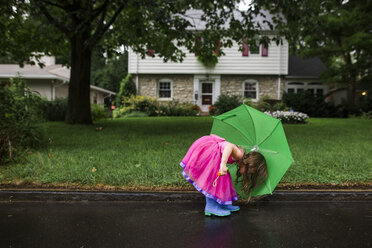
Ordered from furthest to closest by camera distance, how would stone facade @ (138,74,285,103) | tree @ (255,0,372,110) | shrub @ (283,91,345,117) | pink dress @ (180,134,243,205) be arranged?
stone facade @ (138,74,285,103)
shrub @ (283,91,345,117)
tree @ (255,0,372,110)
pink dress @ (180,134,243,205)

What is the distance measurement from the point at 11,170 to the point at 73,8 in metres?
7.17

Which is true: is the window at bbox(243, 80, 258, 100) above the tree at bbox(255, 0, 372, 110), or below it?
below

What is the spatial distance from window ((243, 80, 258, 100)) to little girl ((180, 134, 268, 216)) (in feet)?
56.1

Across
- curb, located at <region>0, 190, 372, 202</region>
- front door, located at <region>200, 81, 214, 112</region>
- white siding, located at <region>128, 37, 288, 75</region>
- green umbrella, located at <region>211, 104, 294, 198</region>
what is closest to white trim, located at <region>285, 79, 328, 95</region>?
white siding, located at <region>128, 37, 288, 75</region>

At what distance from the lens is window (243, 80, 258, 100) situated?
19.8 m

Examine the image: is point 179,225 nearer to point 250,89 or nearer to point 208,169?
point 208,169

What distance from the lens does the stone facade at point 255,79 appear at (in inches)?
768

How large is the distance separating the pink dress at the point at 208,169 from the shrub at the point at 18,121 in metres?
3.60

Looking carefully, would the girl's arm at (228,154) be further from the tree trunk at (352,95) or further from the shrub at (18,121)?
the tree trunk at (352,95)

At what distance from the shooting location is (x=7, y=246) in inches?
102

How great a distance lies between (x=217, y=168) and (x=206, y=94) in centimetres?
1694

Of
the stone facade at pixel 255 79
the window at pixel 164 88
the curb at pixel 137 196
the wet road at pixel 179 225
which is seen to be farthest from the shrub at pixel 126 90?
the wet road at pixel 179 225

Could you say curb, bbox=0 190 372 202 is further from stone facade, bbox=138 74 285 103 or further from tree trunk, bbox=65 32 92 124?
stone facade, bbox=138 74 285 103

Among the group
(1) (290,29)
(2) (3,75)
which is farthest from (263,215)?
(2) (3,75)
